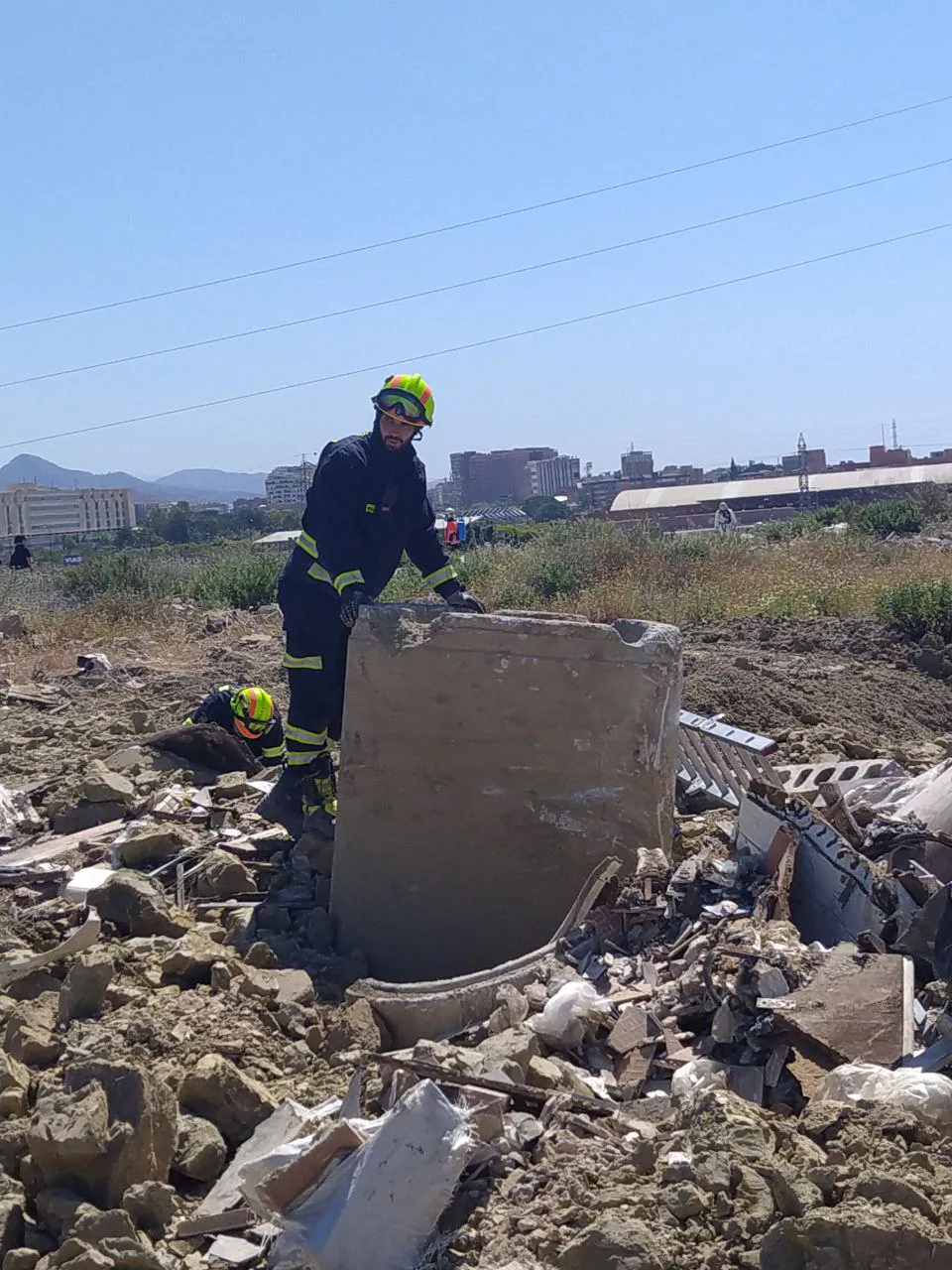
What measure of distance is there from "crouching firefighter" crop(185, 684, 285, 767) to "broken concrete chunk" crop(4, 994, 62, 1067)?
293 centimetres

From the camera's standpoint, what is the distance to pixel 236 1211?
2.72m

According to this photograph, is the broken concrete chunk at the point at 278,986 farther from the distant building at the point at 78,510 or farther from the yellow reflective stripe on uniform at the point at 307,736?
the distant building at the point at 78,510

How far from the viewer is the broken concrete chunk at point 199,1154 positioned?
294 cm

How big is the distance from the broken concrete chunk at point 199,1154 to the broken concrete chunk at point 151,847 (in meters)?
2.21

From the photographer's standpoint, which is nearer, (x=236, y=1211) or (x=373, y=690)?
(x=236, y=1211)

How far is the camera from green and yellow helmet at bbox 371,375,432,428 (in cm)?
527

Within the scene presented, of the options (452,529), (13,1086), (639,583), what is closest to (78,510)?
(452,529)

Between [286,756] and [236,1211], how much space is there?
10.1 ft

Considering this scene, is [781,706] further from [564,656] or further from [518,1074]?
[518,1074]

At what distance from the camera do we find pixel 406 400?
5.27m

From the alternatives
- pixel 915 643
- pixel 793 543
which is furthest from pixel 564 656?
pixel 793 543

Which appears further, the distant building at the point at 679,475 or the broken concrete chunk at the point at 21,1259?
the distant building at the point at 679,475

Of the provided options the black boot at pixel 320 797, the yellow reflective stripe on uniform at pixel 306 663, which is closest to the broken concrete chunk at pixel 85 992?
the black boot at pixel 320 797

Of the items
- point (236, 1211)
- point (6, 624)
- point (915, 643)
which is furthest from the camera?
point (6, 624)
